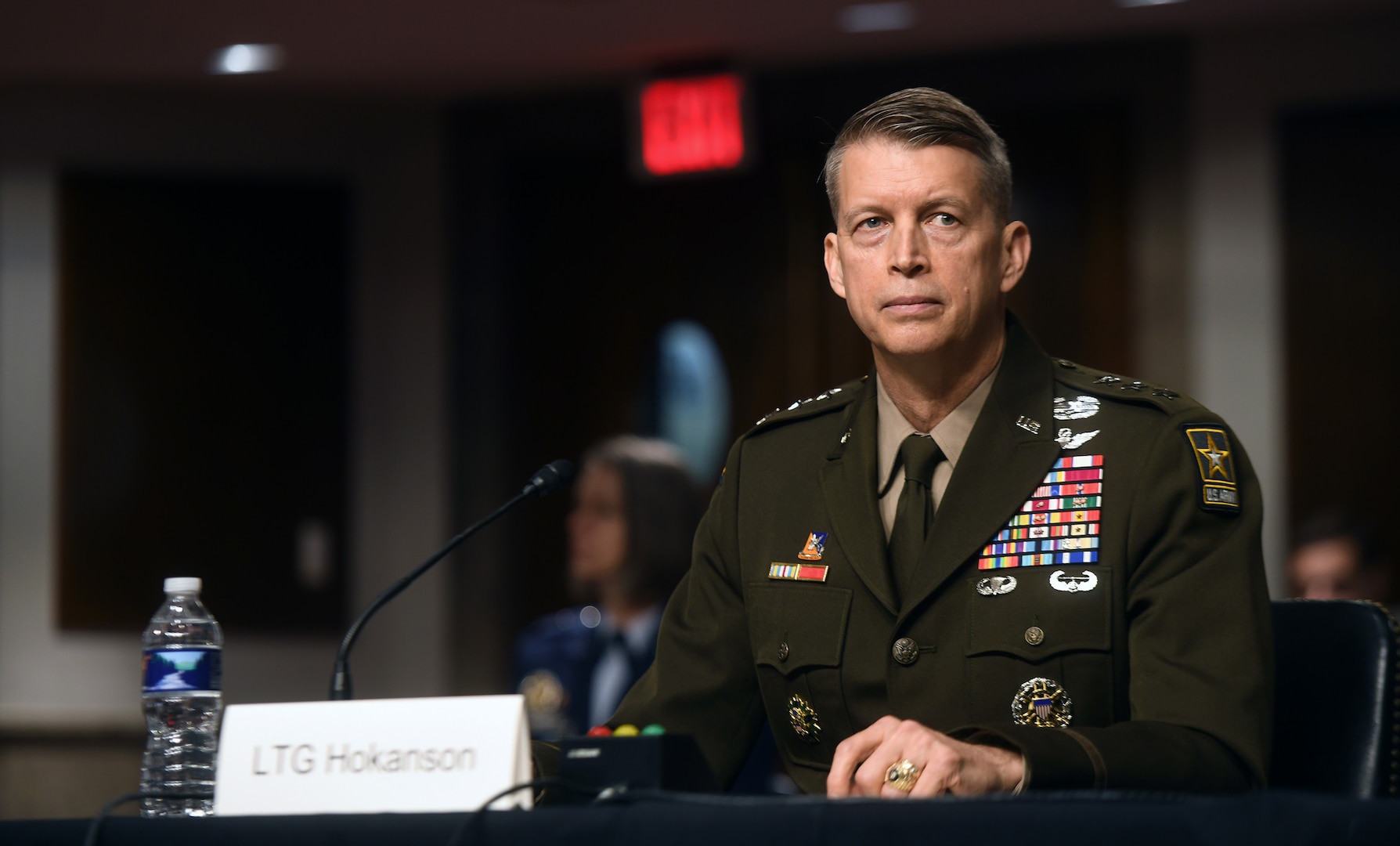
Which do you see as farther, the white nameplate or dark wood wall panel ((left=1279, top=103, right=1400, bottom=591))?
dark wood wall panel ((left=1279, top=103, right=1400, bottom=591))

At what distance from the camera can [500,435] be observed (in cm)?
479

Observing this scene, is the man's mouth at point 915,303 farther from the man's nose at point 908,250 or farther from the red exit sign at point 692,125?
the red exit sign at point 692,125

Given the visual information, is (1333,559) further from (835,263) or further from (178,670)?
(178,670)

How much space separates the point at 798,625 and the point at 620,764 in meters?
0.54

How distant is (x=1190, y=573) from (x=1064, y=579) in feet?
0.42

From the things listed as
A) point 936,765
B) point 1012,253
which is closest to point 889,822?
point 936,765

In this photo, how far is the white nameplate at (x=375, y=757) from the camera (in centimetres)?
113

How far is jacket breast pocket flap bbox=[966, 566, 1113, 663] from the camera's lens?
1.49 m

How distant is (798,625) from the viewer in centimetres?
163

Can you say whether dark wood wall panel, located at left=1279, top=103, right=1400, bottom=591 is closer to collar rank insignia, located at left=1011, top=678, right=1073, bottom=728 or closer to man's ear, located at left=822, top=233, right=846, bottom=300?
man's ear, located at left=822, top=233, right=846, bottom=300

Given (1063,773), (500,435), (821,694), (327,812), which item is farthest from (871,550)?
(500,435)

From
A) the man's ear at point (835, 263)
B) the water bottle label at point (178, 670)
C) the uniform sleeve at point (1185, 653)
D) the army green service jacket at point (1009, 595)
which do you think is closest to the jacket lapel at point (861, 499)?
the army green service jacket at point (1009, 595)

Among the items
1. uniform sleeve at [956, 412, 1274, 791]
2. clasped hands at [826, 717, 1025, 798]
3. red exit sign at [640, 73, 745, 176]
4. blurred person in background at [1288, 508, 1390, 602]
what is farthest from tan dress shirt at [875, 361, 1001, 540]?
red exit sign at [640, 73, 745, 176]

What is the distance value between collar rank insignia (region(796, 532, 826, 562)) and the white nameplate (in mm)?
559
